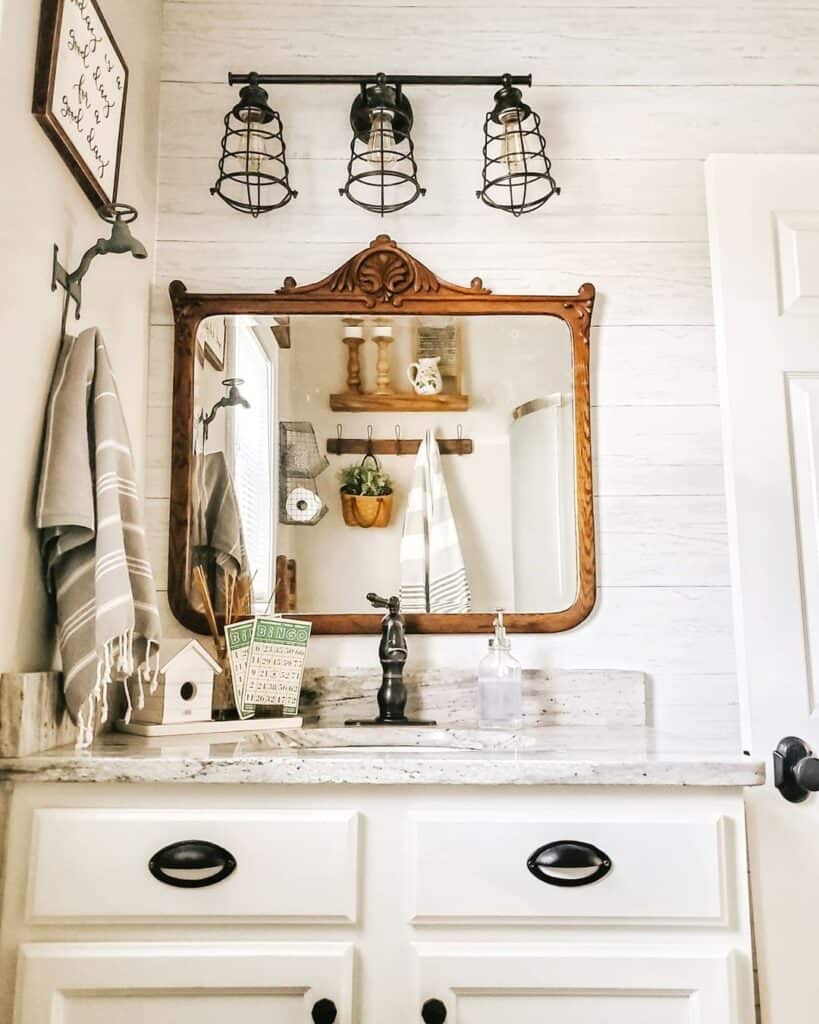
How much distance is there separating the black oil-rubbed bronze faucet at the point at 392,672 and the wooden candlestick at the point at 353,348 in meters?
0.47

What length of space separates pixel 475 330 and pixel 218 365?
0.56 meters

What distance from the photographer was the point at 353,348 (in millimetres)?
1840

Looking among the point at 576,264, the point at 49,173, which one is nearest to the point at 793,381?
the point at 576,264

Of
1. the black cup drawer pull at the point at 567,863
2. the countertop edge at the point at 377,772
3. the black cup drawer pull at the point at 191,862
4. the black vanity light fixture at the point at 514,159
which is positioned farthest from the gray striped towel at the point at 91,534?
the black vanity light fixture at the point at 514,159

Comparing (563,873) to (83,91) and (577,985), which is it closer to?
(577,985)

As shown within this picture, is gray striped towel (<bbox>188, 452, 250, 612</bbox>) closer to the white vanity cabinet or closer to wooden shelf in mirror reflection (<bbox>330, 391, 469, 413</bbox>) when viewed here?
wooden shelf in mirror reflection (<bbox>330, 391, 469, 413</bbox>)

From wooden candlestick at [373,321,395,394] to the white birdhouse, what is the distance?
66 cm

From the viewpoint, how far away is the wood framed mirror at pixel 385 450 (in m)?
1.78

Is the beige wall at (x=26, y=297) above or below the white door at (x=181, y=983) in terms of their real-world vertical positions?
above

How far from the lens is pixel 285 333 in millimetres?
1856

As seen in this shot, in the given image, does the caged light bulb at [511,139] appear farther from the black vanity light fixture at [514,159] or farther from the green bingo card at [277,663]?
the green bingo card at [277,663]

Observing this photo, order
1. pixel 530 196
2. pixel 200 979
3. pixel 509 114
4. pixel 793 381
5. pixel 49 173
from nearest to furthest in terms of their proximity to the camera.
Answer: pixel 200 979 < pixel 49 173 < pixel 793 381 < pixel 509 114 < pixel 530 196

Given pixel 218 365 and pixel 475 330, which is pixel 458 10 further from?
pixel 218 365

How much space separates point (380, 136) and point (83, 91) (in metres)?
0.62
